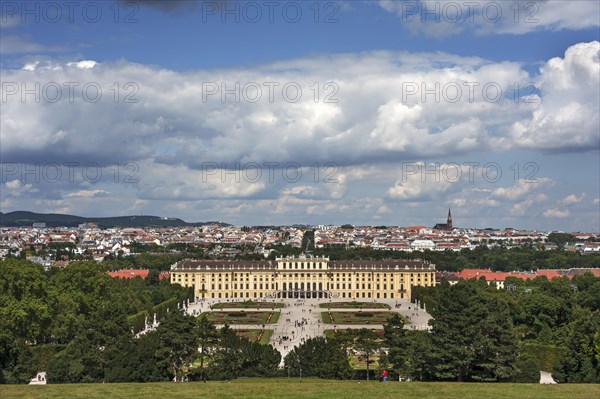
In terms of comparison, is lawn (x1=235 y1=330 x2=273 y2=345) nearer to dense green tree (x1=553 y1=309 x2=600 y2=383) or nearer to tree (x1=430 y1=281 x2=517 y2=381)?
tree (x1=430 y1=281 x2=517 y2=381)

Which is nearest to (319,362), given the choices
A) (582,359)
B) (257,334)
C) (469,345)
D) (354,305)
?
(469,345)

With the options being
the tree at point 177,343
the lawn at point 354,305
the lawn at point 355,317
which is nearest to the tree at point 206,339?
the tree at point 177,343

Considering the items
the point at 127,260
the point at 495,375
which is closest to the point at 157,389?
the point at 495,375

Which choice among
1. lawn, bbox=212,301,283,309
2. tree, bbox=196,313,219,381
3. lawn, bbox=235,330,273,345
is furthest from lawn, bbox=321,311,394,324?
tree, bbox=196,313,219,381

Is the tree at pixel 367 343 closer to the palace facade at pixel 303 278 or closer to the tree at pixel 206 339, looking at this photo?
the tree at pixel 206 339

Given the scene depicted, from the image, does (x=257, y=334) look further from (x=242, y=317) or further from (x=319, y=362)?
(x=319, y=362)

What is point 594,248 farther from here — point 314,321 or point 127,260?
point 314,321
